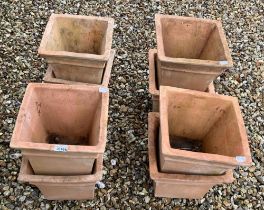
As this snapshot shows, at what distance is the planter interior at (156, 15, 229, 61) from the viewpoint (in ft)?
9.20

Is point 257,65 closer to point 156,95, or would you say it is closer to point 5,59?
point 156,95

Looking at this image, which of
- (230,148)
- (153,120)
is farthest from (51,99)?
(230,148)

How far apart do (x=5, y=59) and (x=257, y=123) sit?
2760 millimetres

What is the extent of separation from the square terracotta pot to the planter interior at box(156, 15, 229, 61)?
937mm

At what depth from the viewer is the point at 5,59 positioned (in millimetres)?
3447

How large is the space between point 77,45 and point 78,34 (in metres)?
0.13

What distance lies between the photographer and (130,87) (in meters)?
3.38

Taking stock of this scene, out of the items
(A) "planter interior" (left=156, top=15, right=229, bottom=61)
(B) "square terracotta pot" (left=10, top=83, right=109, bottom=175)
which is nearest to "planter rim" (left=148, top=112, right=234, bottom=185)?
(B) "square terracotta pot" (left=10, top=83, right=109, bottom=175)

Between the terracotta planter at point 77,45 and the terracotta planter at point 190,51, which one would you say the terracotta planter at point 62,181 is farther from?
the terracotta planter at point 190,51

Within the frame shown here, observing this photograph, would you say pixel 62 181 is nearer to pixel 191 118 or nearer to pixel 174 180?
pixel 174 180

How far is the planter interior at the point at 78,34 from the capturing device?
9.03 feet

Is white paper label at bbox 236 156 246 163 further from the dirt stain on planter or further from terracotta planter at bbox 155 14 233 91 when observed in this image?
the dirt stain on planter

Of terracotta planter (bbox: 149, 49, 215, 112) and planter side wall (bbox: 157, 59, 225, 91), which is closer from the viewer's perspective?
planter side wall (bbox: 157, 59, 225, 91)

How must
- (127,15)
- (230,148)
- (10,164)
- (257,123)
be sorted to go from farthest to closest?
(127,15), (257,123), (10,164), (230,148)
